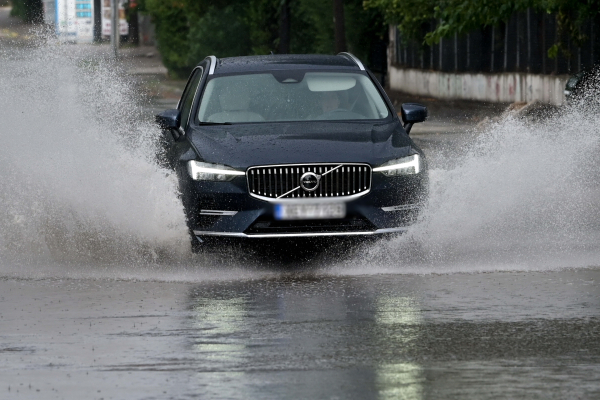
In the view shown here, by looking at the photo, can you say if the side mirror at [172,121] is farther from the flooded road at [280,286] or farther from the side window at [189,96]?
the flooded road at [280,286]

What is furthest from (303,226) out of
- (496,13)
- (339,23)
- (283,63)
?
(339,23)

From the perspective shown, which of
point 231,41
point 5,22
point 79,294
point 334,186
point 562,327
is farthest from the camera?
point 5,22

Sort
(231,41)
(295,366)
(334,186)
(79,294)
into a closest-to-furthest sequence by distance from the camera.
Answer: (295,366)
(79,294)
(334,186)
(231,41)

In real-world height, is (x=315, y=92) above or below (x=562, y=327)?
above

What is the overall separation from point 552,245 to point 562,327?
366 centimetres

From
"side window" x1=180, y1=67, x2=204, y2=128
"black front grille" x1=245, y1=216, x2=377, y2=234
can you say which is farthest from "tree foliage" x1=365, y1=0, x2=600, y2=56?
"black front grille" x1=245, y1=216, x2=377, y2=234

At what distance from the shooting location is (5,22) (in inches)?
4609

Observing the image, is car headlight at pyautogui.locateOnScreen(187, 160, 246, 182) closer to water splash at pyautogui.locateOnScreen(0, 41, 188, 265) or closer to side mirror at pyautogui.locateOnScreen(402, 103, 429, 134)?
water splash at pyautogui.locateOnScreen(0, 41, 188, 265)

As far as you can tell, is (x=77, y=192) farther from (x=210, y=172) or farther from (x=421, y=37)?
(x=421, y=37)

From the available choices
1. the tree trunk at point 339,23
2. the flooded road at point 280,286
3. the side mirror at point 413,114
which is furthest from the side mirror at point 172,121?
the tree trunk at point 339,23

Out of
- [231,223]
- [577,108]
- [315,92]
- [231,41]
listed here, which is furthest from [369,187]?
[231,41]

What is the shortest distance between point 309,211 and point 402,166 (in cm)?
78

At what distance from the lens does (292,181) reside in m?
10.4

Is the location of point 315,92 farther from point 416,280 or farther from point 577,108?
point 577,108
